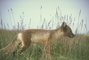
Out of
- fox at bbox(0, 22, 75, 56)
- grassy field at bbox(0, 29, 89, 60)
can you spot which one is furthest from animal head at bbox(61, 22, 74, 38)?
grassy field at bbox(0, 29, 89, 60)

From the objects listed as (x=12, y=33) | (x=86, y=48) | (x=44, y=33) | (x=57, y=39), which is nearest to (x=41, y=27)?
(x=44, y=33)

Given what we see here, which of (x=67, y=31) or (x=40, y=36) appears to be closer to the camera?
(x=40, y=36)

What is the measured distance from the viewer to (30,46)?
14.6 ft

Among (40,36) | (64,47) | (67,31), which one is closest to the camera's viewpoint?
(64,47)

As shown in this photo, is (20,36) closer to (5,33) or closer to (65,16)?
(5,33)

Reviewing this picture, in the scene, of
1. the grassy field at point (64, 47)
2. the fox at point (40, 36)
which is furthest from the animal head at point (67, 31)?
the grassy field at point (64, 47)

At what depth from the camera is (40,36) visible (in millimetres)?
4793

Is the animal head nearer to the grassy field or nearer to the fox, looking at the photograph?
the fox

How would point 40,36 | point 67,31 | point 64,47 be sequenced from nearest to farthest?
point 64,47 < point 40,36 < point 67,31

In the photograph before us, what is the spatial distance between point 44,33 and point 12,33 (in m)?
1.01

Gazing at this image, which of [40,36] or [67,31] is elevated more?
[67,31]

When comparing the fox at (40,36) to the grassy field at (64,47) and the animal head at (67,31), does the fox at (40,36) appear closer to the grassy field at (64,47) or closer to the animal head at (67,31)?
the animal head at (67,31)

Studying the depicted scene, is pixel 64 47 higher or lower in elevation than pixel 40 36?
lower

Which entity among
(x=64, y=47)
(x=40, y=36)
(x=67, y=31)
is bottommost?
(x=64, y=47)
